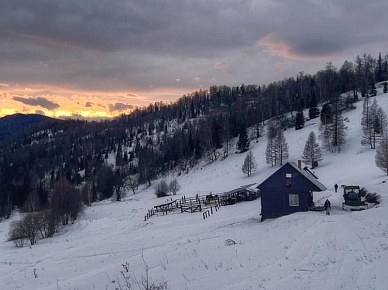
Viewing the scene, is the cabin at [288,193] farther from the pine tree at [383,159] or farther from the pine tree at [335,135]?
the pine tree at [335,135]

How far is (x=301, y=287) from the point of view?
37.4 ft

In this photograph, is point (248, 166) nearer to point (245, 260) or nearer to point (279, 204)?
point (279, 204)

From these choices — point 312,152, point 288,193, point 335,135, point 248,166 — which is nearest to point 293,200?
point 288,193

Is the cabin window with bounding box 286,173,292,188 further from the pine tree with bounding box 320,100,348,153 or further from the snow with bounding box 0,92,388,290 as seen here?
the pine tree with bounding box 320,100,348,153

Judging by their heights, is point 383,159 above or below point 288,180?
above

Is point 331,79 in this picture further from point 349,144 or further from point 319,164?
point 319,164

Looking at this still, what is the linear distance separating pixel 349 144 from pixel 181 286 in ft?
243

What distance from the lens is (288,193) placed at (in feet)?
120

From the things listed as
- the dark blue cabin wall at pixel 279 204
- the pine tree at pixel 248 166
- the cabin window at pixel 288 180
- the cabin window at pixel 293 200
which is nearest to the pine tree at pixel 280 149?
the pine tree at pixel 248 166

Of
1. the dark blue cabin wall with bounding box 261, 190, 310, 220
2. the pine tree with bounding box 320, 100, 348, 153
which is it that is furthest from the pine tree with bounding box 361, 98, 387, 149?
the dark blue cabin wall with bounding box 261, 190, 310, 220

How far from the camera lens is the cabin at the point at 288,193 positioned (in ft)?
119

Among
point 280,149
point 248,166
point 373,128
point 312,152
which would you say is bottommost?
point 248,166

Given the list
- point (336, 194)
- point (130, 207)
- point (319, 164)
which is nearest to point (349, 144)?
point (319, 164)

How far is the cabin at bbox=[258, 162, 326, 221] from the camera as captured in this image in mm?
36156
